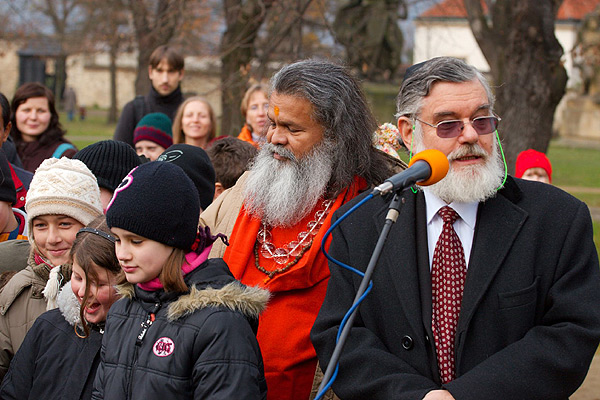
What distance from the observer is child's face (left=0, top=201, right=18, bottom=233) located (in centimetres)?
468

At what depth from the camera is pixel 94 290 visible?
3479 mm

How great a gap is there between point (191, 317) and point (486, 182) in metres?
1.15

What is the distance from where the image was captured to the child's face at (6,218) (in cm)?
468

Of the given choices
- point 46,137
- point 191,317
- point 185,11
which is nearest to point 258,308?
point 191,317

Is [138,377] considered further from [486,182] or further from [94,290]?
[486,182]

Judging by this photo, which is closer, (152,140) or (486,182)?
(486,182)

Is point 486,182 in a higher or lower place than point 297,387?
higher

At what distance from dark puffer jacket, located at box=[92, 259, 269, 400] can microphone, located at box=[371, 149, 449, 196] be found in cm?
82

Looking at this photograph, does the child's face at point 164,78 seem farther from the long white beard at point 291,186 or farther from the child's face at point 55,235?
the long white beard at point 291,186

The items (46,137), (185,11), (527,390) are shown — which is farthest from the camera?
(185,11)

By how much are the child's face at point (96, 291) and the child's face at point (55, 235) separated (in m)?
0.48

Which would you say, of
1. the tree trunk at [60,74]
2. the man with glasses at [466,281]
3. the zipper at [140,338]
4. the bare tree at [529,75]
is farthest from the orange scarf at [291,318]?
the tree trunk at [60,74]

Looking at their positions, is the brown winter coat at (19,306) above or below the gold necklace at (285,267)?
below

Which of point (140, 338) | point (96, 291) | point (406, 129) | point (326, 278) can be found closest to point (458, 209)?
point (406, 129)
